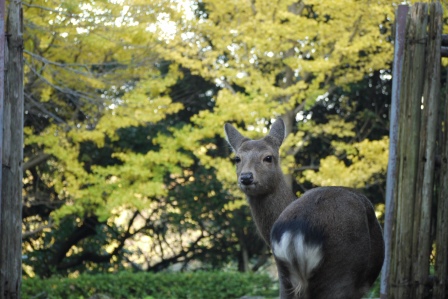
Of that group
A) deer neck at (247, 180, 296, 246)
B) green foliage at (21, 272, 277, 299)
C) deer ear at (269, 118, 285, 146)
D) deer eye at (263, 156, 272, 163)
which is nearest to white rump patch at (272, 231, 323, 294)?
deer neck at (247, 180, 296, 246)

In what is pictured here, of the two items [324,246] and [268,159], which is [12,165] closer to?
[268,159]

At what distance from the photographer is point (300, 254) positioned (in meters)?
4.38

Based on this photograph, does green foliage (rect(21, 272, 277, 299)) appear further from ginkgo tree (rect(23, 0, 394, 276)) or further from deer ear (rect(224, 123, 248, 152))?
deer ear (rect(224, 123, 248, 152))

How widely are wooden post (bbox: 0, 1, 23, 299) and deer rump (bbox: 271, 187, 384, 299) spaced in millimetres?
2199

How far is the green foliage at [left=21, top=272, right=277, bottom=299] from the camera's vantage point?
15060 millimetres

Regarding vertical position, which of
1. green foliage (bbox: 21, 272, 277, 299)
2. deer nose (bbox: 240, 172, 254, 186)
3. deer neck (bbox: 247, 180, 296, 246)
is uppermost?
deer nose (bbox: 240, 172, 254, 186)

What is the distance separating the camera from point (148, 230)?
63.1ft

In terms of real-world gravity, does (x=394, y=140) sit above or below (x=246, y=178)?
above

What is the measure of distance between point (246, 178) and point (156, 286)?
10221 millimetres

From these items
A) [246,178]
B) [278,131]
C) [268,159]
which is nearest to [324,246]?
[246,178]

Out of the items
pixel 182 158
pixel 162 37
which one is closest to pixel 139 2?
pixel 162 37

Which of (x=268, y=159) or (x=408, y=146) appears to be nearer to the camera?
(x=408, y=146)

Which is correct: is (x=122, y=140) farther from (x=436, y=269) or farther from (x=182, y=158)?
(x=436, y=269)

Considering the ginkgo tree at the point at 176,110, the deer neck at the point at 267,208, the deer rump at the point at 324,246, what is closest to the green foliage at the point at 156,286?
the ginkgo tree at the point at 176,110
